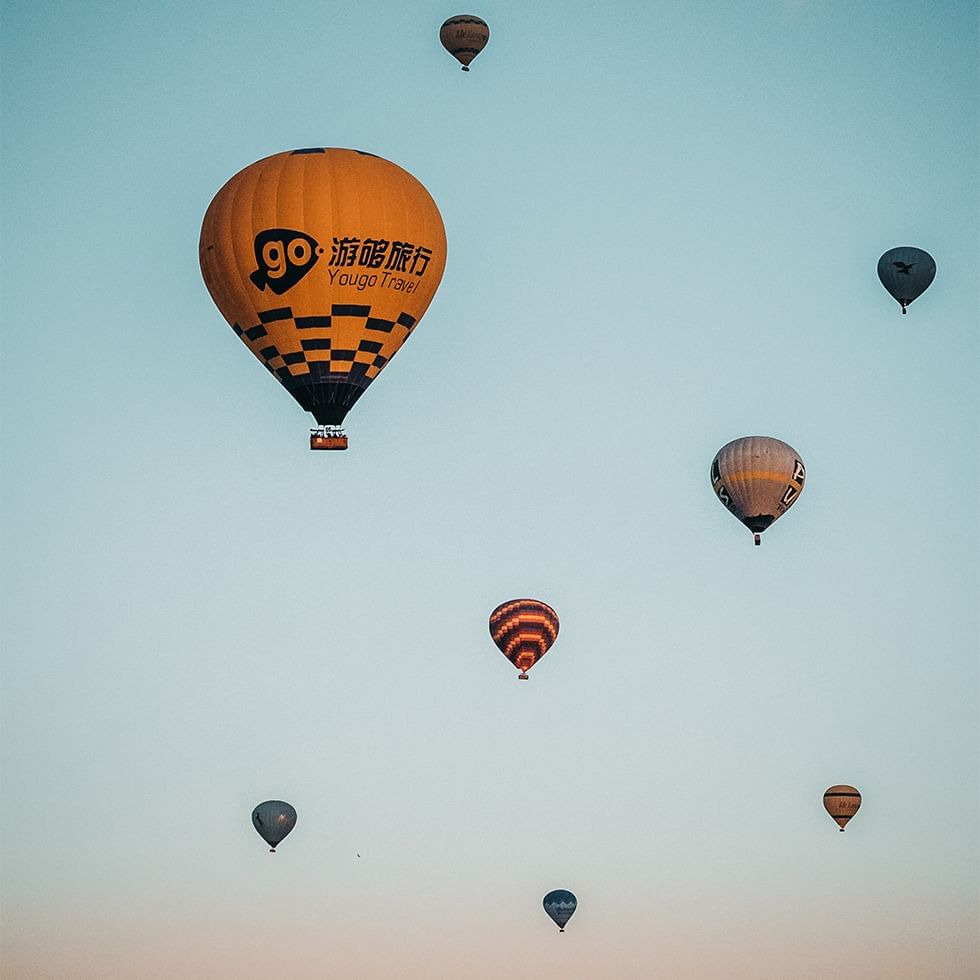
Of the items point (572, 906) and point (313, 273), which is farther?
point (572, 906)

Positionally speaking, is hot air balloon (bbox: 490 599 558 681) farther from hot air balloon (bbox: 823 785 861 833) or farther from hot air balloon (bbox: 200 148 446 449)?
hot air balloon (bbox: 200 148 446 449)

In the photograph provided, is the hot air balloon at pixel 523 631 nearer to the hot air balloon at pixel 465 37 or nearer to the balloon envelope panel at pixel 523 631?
the balloon envelope panel at pixel 523 631

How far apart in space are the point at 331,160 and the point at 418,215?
1.45m

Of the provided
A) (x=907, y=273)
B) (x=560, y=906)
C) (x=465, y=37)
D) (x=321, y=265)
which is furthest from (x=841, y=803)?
(x=321, y=265)

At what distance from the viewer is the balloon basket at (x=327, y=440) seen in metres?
33.7

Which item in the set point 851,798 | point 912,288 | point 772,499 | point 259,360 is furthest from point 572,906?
point 259,360

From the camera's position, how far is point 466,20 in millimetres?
43156

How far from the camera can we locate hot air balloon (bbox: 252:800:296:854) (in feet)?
149

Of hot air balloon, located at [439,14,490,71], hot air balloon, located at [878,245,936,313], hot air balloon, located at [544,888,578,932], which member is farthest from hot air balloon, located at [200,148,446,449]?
hot air balloon, located at [544,888,578,932]

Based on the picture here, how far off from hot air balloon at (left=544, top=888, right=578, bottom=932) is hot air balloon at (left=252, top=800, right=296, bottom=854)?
17.1ft

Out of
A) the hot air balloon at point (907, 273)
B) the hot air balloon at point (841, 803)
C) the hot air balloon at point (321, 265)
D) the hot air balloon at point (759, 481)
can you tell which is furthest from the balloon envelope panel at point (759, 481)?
the hot air balloon at point (321, 265)

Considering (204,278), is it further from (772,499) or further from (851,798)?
(851,798)

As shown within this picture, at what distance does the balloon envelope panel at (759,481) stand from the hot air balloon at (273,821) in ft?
34.8

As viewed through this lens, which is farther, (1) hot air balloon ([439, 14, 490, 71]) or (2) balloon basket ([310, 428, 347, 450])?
(1) hot air balloon ([439, 14, 490, 71])
